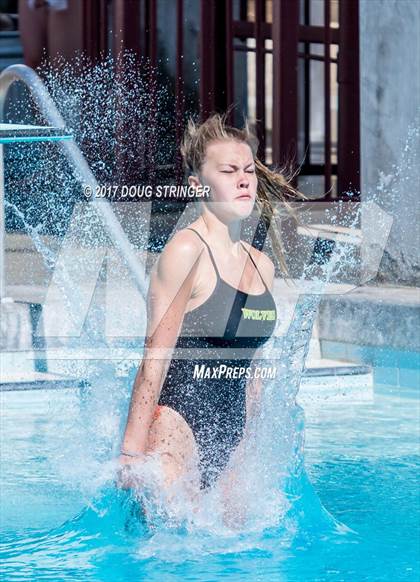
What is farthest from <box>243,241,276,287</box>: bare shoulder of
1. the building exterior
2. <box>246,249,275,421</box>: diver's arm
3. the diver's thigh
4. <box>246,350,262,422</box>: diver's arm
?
the building exterior

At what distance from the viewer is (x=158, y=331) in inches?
125

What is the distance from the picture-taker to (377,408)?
225 inches

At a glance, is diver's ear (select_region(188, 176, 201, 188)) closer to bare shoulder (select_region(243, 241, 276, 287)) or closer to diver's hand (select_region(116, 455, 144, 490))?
bare shoulder (select_region(243, 241, 276, 287))

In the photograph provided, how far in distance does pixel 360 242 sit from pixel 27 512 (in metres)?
3.73

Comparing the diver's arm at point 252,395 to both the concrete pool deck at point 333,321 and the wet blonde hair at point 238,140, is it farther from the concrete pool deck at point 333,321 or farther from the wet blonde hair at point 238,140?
the concrete pool deck at point 333,321

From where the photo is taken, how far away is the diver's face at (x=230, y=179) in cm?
333

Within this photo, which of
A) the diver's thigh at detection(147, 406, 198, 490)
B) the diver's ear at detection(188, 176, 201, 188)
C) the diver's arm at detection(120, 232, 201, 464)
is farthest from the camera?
the diver's ear at detection(188, 176, 201, 188)

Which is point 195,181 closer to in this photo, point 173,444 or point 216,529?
point 173,444

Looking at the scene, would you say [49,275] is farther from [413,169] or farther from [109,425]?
[109,425]

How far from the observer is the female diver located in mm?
3186

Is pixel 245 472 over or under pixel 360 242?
over

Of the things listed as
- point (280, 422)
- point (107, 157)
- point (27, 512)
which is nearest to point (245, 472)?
point (280, 422)

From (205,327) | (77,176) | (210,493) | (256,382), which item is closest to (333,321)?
(77,176)

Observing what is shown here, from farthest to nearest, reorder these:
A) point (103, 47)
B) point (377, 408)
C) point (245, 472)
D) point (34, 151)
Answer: point (103, 47) < point (34, 151) < point (377, 408) < point (245, 472)
